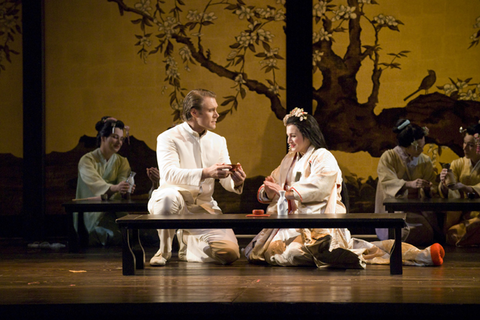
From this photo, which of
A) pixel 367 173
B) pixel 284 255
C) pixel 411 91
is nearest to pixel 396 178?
pixel 367 173

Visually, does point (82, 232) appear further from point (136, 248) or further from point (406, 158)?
point (406, 158)

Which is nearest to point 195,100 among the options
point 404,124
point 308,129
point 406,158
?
point 308,129

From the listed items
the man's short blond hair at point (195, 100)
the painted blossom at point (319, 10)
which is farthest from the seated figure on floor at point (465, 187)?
the man's short blond hair at point (195, 100)

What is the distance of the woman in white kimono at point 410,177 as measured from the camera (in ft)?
20.6

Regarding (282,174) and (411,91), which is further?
(411,91)

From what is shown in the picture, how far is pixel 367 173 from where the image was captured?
709 cm

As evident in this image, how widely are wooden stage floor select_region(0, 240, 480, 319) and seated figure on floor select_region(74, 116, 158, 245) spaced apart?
1.60m

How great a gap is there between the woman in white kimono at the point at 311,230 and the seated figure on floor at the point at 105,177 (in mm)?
1906

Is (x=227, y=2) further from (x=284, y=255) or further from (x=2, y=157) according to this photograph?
(x=284, y=255)

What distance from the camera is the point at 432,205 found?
5.80m

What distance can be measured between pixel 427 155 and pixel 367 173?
0.69 meters

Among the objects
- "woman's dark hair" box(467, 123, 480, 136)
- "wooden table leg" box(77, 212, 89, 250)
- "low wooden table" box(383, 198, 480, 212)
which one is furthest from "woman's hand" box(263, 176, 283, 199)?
"woman's dark hair" box(467, 123, 480, 136)

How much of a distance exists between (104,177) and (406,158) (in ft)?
10.4
